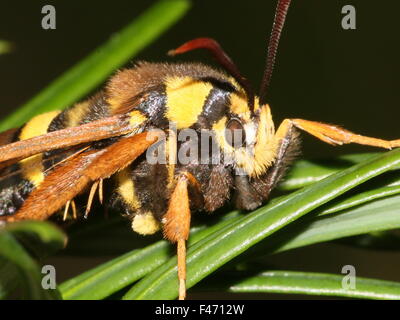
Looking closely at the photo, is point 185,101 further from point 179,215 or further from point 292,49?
point 292,49

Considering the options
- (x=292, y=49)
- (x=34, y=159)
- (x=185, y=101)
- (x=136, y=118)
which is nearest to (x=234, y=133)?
(x=185, y=101)

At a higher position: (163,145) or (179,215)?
(163,145)

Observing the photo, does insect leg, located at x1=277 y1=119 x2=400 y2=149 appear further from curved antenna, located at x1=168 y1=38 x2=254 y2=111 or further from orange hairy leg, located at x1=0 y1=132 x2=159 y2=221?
orange hairy leg, located at x1=0 y1=132 x2=159 y2=221

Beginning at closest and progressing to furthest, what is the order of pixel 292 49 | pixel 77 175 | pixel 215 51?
pixel 215 51 → pixel 77 175 → pixel 292 49

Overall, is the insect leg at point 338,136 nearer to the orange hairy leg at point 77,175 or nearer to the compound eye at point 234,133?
the compound eye at point 234,133

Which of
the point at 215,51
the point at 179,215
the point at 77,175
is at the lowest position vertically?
the point at 179,215

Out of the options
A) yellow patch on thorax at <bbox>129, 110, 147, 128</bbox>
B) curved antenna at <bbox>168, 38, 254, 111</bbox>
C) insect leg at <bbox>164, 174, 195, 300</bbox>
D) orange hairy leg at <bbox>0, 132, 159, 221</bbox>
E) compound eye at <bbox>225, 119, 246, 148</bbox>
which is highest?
curved antenna at <bbox>168, 38, 254, 111</bbox>

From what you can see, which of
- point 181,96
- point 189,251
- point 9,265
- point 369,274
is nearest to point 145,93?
point 181,96

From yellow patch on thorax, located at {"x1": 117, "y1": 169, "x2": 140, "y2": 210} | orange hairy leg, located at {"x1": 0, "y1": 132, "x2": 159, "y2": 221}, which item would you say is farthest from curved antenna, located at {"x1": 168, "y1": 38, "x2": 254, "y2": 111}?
yellow patch on thorax, located at {"x1": 117, "y1": 169, "x2": 140, "y2": 210}
